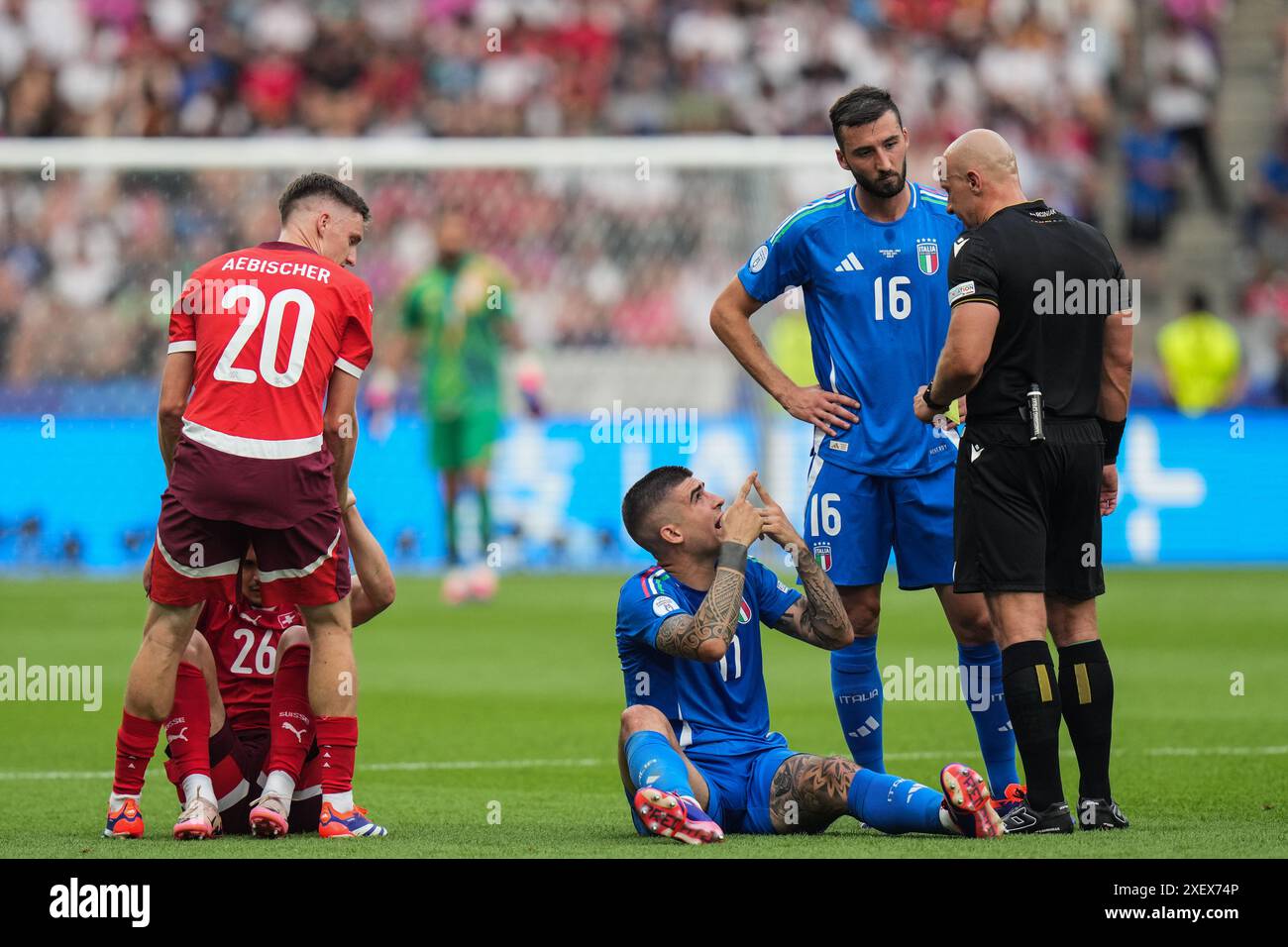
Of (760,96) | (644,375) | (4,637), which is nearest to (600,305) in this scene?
(644,375)

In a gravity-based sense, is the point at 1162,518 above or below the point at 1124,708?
above

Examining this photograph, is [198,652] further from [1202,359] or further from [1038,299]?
[1202,359]

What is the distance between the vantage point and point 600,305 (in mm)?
20375

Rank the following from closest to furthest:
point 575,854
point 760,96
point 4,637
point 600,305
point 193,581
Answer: point 575,854, point 193,581, point 4,637, point 600,305, point 760,96

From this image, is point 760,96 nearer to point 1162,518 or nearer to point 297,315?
point 1162,518

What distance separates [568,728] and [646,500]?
3.53 m

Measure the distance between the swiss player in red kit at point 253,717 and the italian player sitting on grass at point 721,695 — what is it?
3.08 ft

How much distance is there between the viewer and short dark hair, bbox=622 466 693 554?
6.39 meters

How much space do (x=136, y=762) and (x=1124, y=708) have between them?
570 centimetres

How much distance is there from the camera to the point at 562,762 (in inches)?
337

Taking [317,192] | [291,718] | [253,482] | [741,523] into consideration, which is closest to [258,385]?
[253,482]

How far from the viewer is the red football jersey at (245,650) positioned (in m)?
6.50

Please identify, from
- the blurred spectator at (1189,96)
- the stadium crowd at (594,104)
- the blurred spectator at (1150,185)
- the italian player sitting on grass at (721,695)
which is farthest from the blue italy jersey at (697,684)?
the blurred spectator at (1189,96)

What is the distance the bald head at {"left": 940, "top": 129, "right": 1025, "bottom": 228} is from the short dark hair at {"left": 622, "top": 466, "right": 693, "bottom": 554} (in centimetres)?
123
